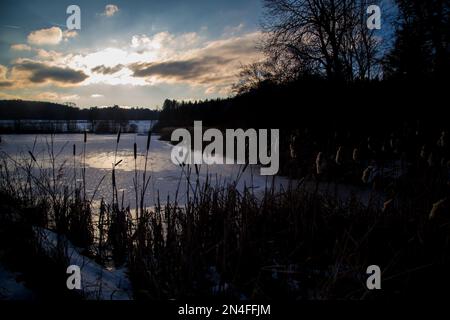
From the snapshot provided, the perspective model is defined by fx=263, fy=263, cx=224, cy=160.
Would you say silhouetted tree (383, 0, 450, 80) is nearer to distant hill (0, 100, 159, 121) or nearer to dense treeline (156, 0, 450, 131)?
dense treeline (156, 0, 450, 131)

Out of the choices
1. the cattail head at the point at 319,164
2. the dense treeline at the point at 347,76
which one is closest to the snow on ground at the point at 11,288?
the cattail head at the point at 319,164

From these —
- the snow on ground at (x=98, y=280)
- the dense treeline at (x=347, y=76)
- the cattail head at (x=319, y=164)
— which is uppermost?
the dense treeline at (x=347, y=76)

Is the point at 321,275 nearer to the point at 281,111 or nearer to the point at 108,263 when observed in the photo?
the point at 108,263

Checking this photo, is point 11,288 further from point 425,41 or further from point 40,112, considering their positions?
point 40,112

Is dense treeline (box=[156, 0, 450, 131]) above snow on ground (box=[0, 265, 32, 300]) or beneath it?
above

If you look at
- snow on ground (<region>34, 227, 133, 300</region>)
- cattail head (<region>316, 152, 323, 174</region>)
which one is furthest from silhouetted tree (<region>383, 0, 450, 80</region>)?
snow on ground (<region>34, 227, 133, 300</region>)

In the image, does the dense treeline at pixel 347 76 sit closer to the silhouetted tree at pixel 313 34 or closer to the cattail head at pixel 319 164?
the silhouetted tree at pixel 313 34

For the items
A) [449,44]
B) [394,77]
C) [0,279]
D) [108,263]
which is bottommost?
[108,263]

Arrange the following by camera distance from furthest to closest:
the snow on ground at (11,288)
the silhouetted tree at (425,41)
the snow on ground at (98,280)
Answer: the silhouetted tree at (425,41)
the snow on ground at (98,280)
the snow on ground at (11,288)

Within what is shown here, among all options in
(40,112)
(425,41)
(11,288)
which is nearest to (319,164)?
(11,288)

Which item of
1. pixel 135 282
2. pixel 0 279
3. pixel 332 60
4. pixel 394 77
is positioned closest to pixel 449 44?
pixel 394 77

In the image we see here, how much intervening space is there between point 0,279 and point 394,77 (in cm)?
1203
